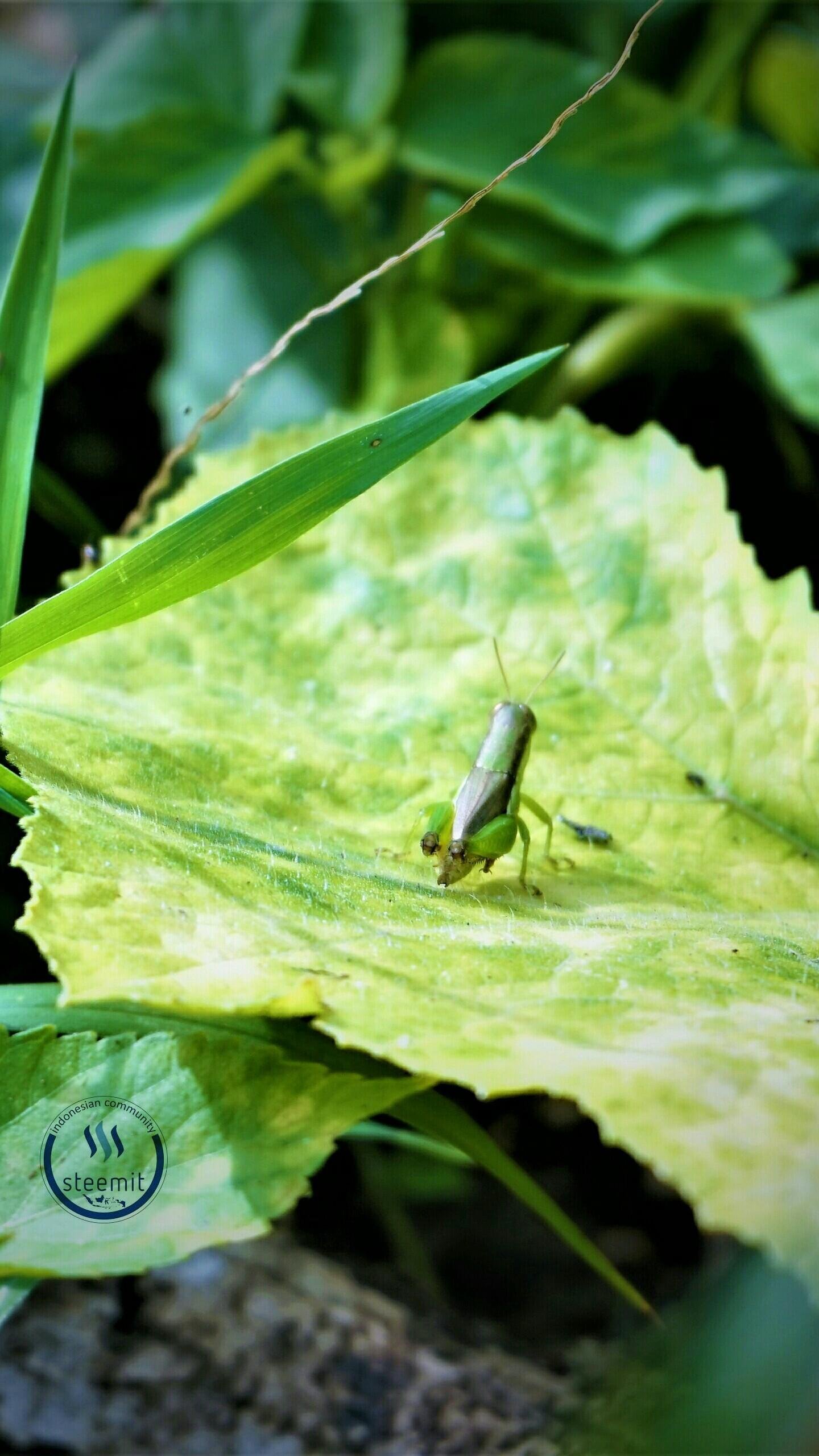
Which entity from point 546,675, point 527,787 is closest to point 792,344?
point 546,675

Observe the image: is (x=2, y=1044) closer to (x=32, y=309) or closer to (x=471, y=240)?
(x=32, y=309)

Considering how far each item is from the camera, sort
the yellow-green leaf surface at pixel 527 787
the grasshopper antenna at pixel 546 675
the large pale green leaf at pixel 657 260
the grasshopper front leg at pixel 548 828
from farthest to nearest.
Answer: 1. the large pale green leaf at pixel 657 260
2. the grasshopper antenna at pixel 546 675
3. the grasshopper front leg at pixel 548 828
4. the yellow-green leaf surface at pixel 527 787

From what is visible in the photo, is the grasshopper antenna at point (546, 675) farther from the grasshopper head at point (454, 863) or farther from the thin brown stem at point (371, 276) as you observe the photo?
the thin brown stem at point (371, 276)

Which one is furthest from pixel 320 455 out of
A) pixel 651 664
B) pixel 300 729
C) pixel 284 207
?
pixel 284 207

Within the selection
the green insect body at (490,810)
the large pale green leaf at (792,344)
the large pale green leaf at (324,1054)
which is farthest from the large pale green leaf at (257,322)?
the large pale green leaf at (324,1054)

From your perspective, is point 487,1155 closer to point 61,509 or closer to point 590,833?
point 590,833

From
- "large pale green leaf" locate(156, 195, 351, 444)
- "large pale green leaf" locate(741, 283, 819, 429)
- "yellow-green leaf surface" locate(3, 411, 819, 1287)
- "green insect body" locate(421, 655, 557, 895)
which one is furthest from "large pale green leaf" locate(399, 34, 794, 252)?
"green insect body" locate(421, 655, 557, 895)
